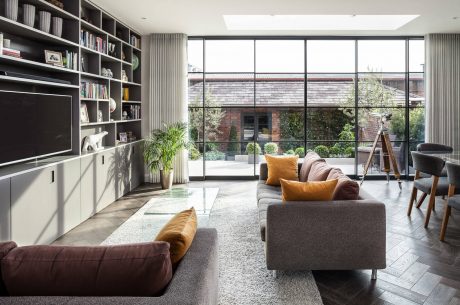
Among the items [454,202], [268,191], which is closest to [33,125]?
[268,191]

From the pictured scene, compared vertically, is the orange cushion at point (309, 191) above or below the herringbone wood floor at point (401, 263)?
above

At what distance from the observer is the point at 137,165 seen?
6645 millimetres

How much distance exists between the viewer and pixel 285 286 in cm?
272

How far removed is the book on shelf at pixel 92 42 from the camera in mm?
4727

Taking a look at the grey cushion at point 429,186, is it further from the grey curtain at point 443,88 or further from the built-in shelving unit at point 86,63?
the built-in shelving unit at point 86,63

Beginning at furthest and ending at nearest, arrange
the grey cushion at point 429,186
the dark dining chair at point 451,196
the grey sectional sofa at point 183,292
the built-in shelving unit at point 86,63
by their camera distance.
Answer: the grey cushion at point 429,186 < the built-in shelving unit at point 86,63 < the dark dining chair at point 451,196 < the grey sectional sofa at point 183,292

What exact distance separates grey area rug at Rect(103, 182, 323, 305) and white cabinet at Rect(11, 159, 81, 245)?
1.87ft

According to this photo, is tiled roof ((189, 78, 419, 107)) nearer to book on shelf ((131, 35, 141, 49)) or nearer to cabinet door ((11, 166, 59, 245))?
book on shelf ((131, 35, 141, 49))

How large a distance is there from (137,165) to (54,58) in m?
2.90

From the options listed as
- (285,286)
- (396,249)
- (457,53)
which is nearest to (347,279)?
(285,286)

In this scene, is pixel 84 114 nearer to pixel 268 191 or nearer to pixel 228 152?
pixel 268 191

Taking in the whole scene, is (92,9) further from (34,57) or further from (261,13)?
(261,13)

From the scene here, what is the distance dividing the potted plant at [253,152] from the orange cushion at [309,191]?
4379 mm

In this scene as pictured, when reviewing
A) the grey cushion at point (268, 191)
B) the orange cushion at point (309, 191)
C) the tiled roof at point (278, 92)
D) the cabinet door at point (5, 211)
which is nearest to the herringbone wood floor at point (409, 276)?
the orange cushion at point (309, 191)
